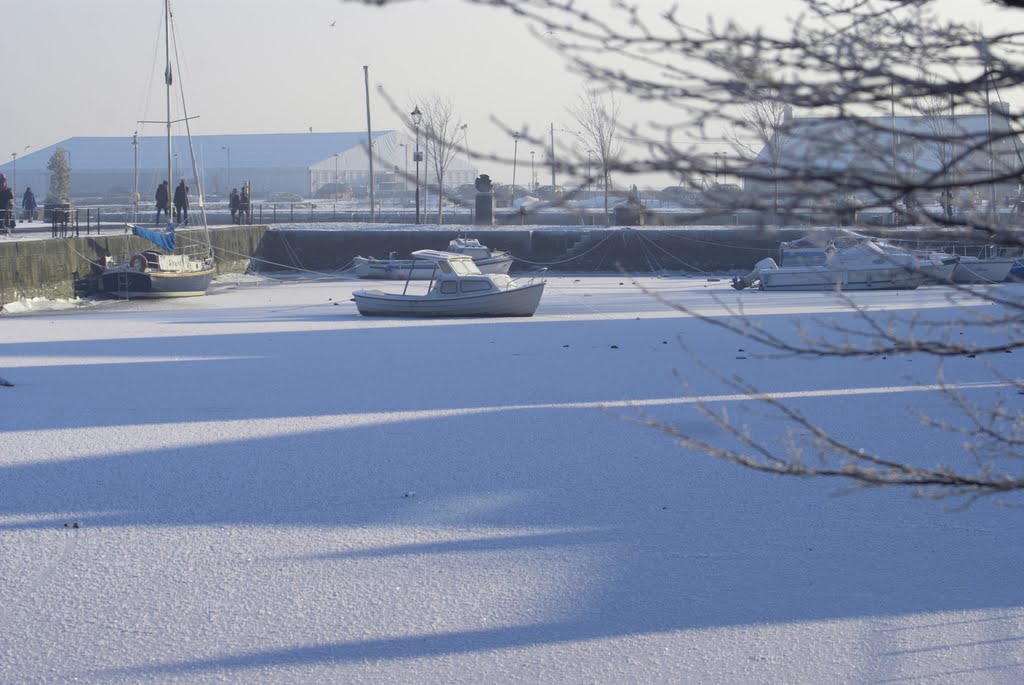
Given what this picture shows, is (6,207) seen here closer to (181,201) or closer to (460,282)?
(181,201)

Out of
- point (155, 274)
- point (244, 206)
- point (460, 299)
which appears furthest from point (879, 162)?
point (244, 206)

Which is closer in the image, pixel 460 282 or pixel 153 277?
pixel 460 282

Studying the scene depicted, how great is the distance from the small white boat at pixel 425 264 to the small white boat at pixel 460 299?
10.0m

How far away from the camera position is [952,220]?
313 centimetres

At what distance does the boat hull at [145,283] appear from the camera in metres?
29.5

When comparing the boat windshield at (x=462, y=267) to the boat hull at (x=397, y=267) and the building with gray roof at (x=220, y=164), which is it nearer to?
the boat hull at (x=397, y=267)

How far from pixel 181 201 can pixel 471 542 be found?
112 feet

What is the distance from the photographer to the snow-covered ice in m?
5.83

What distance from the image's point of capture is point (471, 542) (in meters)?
7.64

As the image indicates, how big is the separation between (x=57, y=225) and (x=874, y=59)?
3195 centimetres

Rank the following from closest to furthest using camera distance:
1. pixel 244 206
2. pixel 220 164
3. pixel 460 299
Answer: pixel 460 299, pixel 244 206, pixel 220 164

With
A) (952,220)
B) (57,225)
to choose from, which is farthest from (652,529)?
(57,225)

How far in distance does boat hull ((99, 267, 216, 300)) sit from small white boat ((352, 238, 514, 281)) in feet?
20.3

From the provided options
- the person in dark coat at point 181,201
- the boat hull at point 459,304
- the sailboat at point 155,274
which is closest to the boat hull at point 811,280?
the boat hull at point 459,304
